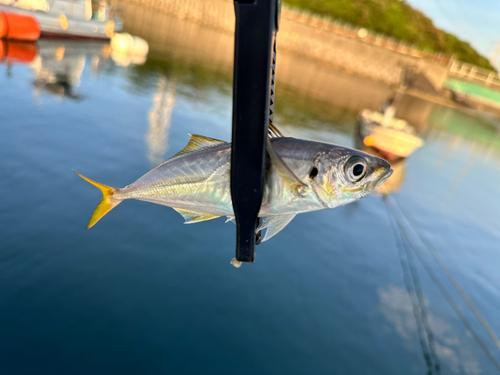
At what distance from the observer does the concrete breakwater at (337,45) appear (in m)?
73.8

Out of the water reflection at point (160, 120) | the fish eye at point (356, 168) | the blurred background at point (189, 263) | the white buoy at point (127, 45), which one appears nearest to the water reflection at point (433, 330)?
the blurred background at point (189, 263)

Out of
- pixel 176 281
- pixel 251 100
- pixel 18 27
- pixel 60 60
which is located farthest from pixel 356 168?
pixel 18 27

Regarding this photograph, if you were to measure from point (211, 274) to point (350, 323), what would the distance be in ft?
Answer: 12.8

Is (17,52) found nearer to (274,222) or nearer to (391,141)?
(391,141)

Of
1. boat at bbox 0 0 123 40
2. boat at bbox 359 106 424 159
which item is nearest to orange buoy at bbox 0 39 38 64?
boat at bbox 0 0 123 40

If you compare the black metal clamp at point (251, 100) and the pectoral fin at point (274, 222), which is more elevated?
the black metal clamp at point (251, 100)

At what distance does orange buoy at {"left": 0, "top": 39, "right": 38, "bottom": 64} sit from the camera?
782 inches

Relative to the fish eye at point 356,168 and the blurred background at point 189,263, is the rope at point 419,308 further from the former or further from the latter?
the fish eye at point 356,168

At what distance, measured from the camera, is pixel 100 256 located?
802 cm

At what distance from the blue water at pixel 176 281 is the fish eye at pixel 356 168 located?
6.20 m

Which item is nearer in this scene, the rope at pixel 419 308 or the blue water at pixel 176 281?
the blue water at pixel 176 281

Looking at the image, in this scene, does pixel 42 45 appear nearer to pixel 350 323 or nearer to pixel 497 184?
pixel 350 323

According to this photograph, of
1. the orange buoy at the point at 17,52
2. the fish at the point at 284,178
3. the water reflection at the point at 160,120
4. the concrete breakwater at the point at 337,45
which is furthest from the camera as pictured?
the concrete breakwater at the point at 337,45

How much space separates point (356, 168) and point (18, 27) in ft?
97.0
